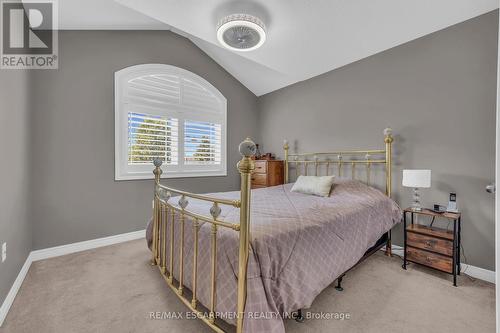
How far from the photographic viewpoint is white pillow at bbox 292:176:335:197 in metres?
2.59

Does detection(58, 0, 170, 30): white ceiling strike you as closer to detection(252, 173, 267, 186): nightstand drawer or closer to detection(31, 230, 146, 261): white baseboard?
detection(31, 230, 146, 261): white baseboard

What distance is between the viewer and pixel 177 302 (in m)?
1.71

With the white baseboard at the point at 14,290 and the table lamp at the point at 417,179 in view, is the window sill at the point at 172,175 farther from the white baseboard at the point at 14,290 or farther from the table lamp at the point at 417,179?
the table lamp at the point at 417,179

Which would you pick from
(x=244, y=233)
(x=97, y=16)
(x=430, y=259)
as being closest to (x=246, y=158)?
(x=244, y=233)

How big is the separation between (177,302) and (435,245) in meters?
2.38

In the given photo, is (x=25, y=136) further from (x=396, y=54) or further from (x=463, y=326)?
(x=396, y=54)

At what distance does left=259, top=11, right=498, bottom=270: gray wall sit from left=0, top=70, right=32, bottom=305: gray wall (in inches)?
138

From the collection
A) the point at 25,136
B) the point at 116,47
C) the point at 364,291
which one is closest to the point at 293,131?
the point at 364,291

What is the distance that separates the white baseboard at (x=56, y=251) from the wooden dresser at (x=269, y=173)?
200 cm

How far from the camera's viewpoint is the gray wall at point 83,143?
253cm

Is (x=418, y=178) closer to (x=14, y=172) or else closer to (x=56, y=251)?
(x=14, y=172)

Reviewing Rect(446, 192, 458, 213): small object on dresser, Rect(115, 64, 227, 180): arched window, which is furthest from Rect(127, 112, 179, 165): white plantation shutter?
Rect(446, 192, 458, 213): small object on dresser

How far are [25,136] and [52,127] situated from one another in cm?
39

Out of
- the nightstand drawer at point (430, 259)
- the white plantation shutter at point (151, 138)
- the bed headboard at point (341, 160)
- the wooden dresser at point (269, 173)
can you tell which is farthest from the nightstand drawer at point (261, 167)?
the nightstand drawer at point (430, 259)
